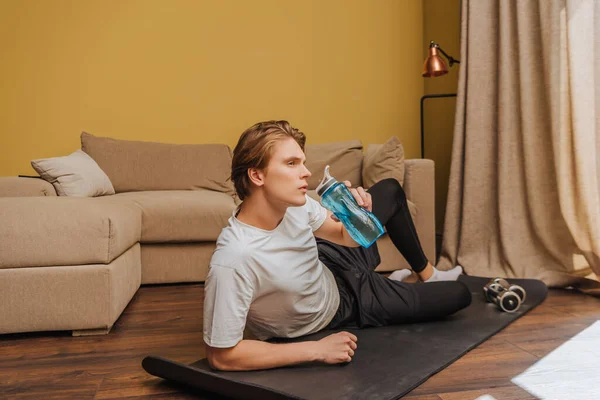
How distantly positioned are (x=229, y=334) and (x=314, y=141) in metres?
2.75

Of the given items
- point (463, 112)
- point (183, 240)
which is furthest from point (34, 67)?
point (463, 112)

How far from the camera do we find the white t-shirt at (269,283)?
1.27 metres

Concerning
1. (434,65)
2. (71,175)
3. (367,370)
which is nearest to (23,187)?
(71,175)

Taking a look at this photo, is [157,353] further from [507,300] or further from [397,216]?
[507,300]

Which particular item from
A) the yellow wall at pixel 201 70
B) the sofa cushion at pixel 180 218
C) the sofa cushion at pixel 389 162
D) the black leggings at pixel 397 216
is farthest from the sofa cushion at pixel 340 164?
the black leggings at pixel 397 216

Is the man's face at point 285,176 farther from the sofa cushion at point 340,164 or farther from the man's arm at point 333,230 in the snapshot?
the sofa cushion at point 340,164

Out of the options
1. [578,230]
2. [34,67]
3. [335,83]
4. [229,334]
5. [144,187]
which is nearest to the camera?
[229,334]

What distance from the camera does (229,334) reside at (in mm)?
1271

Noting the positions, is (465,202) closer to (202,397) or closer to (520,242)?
(520,242)

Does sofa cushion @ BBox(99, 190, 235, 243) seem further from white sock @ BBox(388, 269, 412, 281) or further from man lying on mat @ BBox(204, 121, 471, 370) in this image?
man lying on mat @ BBox(204, 121, 471, 370)

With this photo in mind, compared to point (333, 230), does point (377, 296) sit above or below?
below

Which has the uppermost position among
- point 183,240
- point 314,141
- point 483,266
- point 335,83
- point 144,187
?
point 335,83

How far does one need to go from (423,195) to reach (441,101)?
108cm

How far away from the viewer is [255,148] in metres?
1.36
